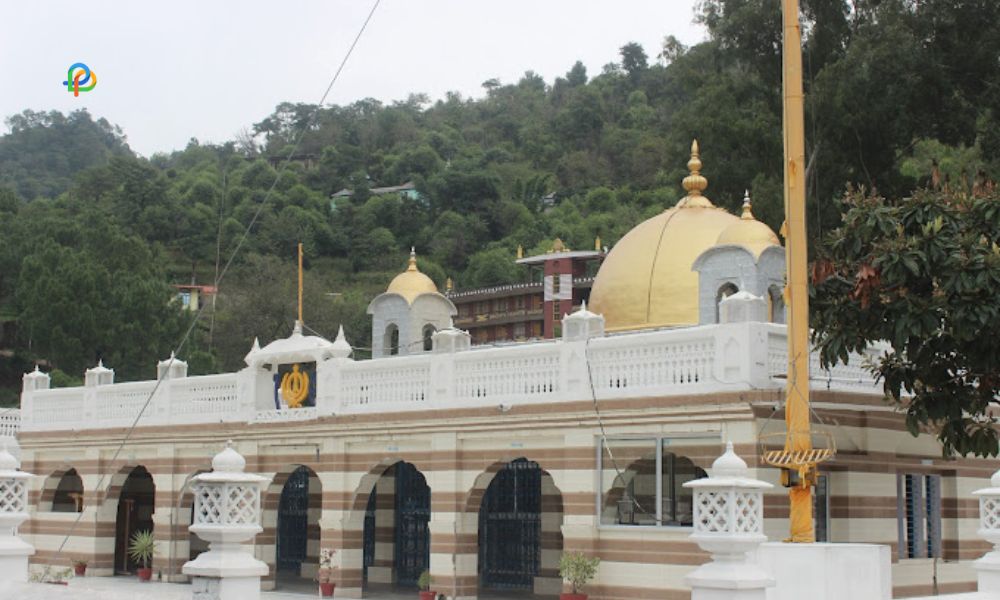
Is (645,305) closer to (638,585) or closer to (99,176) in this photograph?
(638,585)

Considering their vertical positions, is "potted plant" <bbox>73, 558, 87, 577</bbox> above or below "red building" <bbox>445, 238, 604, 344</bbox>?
below

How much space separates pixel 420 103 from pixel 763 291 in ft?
435

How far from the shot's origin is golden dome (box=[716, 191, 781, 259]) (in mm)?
24859

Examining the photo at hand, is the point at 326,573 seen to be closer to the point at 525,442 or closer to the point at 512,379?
the point at 525,442

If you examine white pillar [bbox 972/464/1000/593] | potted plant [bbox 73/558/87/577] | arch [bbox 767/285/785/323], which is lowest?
potted plant [bbox 73/558/87/577]

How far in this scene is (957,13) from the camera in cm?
3195

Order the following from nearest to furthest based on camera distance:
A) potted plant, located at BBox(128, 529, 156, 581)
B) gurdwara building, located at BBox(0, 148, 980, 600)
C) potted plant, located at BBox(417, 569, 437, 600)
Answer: gurdwara building, located at BBox(0, 148, 980, 600), potted plant, located at BBox(417, 569, 437, 600), potted plant, located at BBox(128, 529, 156, 581)

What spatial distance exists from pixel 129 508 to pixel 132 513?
0.97 feet

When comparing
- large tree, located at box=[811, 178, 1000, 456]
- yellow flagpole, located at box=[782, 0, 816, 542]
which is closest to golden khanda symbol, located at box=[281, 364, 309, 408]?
large tree, located at box=[811, 178, 1000, 456]

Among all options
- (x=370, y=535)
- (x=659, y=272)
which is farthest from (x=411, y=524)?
(x=659, y=272)

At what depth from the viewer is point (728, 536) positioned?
11.0 metres

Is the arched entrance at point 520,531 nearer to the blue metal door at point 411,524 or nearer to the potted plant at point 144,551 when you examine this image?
the blue metal door at point 411,524

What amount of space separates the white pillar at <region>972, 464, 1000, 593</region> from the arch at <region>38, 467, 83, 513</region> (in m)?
23.0

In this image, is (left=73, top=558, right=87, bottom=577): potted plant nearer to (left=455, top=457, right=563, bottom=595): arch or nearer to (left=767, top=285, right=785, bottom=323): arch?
(left=455, top=457, right=563, bottom=595): arch
